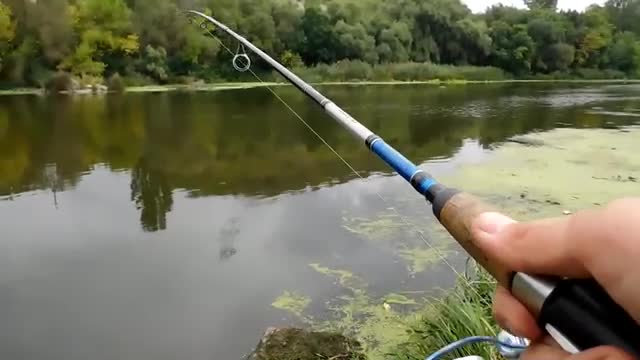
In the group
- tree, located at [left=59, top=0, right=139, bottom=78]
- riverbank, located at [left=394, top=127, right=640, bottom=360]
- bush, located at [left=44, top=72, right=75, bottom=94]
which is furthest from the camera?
tree, located at [left=59, top=0, right=139, bottom=78]

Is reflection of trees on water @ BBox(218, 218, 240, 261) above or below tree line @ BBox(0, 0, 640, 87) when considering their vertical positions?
below

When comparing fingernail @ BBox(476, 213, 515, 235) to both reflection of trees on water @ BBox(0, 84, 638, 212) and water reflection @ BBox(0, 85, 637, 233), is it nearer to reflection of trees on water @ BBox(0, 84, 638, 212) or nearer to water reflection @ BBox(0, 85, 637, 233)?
reflection of trees on water @ BBox(0, 84, 638, 212)

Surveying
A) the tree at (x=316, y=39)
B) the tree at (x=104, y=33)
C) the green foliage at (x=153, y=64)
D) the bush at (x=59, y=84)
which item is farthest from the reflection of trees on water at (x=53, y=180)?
the tree at (x=316, y=39)

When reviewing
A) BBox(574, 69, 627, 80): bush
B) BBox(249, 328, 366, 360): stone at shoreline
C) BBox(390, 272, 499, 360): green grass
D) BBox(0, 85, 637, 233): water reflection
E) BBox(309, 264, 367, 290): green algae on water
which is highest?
BBox(390, 272, 499, 360): green grass

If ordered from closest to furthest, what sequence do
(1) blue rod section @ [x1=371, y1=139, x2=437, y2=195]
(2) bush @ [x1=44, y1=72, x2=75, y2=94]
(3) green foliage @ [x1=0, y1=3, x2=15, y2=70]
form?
(1) blue rod section @ [x1=371, y1=139, x2=437, y2=195] < (2) bush @ [x1=44, y1=72, x2=75, y2=94] < (3) green foliage @ [x1=0, y1=3, x2=15, y2=70]

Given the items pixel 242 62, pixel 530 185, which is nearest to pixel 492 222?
pixel 242 62

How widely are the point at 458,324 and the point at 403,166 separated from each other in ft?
6.00

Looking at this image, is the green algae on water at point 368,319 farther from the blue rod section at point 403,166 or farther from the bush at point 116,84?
the bush at point 116,84

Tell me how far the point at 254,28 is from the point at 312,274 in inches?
1227

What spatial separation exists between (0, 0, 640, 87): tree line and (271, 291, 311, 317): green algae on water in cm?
2316

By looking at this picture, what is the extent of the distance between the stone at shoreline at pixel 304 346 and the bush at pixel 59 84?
24298 mm

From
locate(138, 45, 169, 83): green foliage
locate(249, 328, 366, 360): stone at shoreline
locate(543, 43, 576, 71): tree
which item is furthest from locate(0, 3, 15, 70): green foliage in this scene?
locate(543, 43, 576, 71): tree

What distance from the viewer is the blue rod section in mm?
1166

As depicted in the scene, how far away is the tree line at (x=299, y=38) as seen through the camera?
2728cm
